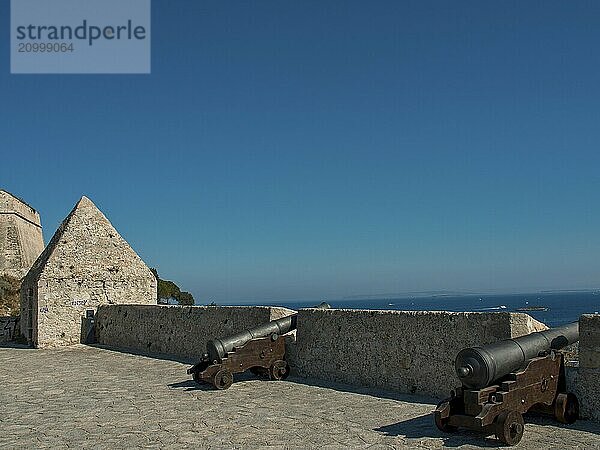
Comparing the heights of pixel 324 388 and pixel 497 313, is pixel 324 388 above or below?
below

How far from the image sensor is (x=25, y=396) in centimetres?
963

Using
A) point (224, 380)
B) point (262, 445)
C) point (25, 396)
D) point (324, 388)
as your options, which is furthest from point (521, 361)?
point (25, 396)

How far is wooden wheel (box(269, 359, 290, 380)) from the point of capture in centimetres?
1035

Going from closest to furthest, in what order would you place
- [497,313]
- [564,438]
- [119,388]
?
[564,438] < [497,313] < [119,388]

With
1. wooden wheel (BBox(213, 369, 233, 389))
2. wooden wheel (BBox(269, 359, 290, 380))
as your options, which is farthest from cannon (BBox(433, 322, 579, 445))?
wooden wheel (BBox(269, 359, 290, 380))

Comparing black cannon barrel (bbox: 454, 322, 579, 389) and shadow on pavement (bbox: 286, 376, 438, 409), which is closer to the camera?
black cannon barrel (bbox: 454, 322, 579, 389)

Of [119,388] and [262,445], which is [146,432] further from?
[119,388]

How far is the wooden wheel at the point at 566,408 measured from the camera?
6750 mm

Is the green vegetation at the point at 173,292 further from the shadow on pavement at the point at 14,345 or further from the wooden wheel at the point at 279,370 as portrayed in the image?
the wooden wheel at the point at 279,370

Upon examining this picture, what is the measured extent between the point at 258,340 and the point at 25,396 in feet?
11.9

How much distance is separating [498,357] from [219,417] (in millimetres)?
3437

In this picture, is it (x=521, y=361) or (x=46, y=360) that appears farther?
(x=46, y=360)

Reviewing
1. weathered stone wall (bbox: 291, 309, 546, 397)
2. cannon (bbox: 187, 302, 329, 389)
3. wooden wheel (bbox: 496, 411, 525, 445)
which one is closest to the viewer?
wooden wheel (bbox: 496, 411, 525, 445)

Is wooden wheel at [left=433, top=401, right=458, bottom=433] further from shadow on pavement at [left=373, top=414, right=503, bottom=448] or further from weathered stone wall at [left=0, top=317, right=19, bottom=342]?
weathered stone wall at [left=0, top=317, right=19, bottom=342]
